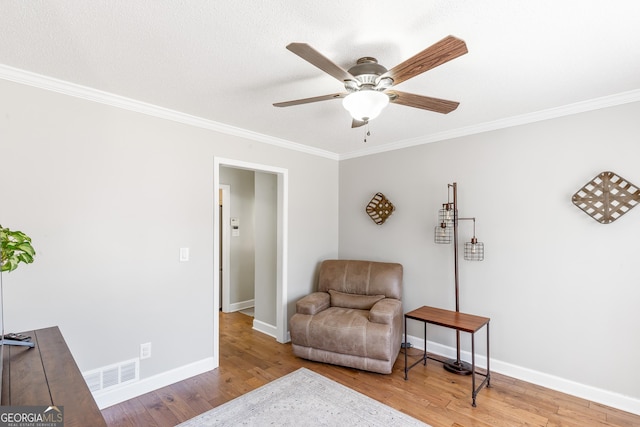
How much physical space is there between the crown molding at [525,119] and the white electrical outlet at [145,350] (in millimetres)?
3206

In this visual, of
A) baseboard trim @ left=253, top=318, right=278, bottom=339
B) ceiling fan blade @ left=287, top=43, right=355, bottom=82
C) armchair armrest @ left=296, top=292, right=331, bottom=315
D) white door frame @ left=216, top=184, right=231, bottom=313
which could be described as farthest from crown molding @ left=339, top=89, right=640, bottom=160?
baseboard trim @ left=253, top=318, right=278, bottom=339

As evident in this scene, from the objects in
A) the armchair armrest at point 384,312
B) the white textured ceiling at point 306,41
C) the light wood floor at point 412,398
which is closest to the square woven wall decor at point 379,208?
the armchair armrest at point 384,312

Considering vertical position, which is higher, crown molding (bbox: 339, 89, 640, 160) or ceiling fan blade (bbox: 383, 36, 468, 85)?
crown molding (bbox: 339, 89, 640, 160)

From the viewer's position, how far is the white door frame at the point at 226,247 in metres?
5.00

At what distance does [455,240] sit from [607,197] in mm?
1222

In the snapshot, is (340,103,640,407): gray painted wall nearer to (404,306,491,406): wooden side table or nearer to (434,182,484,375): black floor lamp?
(434,182,484,375): black floor lamp

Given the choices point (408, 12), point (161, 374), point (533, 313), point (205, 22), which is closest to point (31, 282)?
point (161, 374)

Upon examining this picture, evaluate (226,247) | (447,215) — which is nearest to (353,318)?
(447,215)

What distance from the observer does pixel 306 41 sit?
175 cm

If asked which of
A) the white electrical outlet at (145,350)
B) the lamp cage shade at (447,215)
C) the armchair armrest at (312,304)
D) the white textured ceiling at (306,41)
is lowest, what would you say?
the white electrical outlet at (145,350)

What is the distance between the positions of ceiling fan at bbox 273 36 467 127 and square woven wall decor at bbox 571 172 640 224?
1.59 meters

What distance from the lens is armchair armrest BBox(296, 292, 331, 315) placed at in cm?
340

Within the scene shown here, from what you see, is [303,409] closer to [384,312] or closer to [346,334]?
[346,334]

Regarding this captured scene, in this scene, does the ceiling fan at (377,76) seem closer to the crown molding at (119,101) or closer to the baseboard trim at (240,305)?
the crown molding at (119,101)
